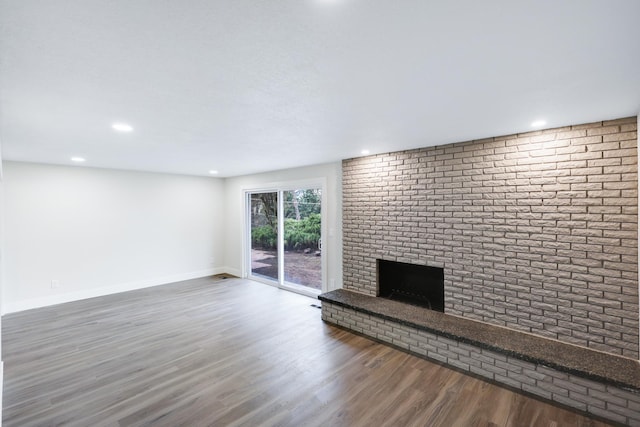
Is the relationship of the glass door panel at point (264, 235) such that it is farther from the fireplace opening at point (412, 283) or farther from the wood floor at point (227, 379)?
the fireplace opening at point (412, 283)

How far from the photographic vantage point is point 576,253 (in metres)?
2.63

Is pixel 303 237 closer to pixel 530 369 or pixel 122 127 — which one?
pixel 122 127

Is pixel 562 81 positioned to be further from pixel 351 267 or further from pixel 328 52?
pixel 351 267

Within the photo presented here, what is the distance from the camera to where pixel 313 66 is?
61.6 inches

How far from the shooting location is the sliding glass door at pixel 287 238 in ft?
17.0

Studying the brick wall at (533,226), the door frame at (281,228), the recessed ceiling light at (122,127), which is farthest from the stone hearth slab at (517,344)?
the recessed ceiling light at (122,127)

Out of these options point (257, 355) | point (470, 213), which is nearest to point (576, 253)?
point (470, 213)

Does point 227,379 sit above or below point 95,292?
below

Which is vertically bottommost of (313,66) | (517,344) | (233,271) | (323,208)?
(233,271)

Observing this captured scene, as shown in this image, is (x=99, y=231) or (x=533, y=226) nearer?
(x=533, y=226)

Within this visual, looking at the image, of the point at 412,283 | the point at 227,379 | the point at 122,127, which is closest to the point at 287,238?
the point at 412,283

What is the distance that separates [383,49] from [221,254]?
6401 mm

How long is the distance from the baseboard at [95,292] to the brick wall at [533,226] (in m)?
4.53

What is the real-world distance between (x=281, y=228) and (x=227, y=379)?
3.33 m
